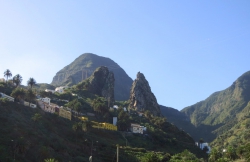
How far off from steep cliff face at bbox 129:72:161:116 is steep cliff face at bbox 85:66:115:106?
37.4ft

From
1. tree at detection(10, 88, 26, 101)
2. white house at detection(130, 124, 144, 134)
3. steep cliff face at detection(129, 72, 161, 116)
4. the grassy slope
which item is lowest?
the grassy slope

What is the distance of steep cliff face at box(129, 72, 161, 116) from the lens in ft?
535

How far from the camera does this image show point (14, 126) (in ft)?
229

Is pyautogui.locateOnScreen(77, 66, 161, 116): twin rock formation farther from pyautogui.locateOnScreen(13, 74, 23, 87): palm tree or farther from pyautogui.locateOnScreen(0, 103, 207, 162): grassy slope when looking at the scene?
pyautogui.locateOnScreen(0, 103, 207, 162): grassy slope

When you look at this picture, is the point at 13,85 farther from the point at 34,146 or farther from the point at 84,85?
the point at 34,146

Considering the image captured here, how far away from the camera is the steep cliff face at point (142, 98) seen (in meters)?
163

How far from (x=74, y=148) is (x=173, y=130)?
5969 centimetres

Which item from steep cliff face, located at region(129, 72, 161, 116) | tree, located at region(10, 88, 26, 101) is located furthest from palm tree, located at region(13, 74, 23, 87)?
steep cliff face, located at region(129, 72, 161, 116)

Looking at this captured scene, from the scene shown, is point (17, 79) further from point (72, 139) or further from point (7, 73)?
point (72, 139)

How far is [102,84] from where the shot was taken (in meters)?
172

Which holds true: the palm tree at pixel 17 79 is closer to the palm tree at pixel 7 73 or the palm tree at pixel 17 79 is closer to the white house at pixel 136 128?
the palm tree at pixel 7 73

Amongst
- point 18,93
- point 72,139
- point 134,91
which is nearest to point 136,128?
point 72,139

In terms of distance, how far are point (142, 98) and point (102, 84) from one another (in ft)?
76.5

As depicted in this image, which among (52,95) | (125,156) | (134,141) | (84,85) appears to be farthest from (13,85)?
(125,156)
